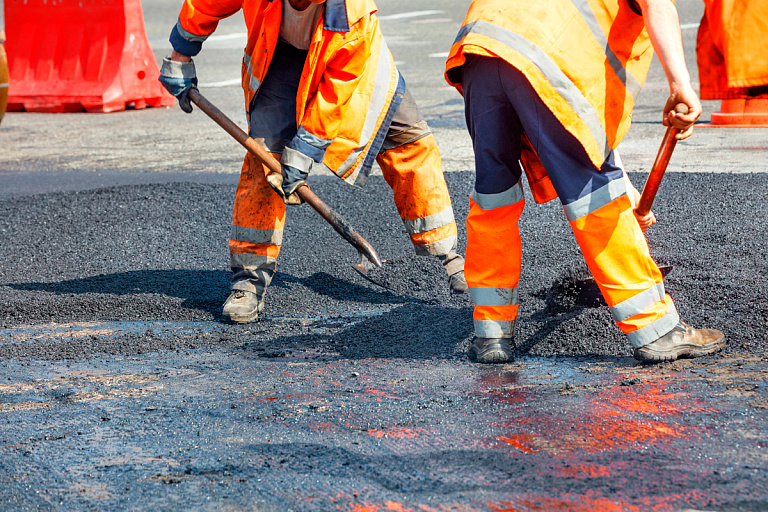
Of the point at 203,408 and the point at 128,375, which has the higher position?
the point at 203,408

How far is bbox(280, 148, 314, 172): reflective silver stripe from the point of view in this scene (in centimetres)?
364

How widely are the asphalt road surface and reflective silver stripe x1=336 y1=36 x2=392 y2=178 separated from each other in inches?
27.3

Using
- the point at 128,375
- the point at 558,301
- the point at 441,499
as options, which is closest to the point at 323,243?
the point at 558,301

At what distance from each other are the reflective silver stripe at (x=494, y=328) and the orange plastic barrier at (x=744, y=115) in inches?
217

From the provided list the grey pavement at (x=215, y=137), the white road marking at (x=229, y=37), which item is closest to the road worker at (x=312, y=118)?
the grey pavement at (x=215, y=137)

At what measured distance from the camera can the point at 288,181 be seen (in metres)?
3.71

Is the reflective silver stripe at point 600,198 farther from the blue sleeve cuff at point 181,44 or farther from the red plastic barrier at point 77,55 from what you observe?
the red plastic barrier at point 77,55

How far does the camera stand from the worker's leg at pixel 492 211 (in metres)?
2.84

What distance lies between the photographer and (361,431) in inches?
93.6

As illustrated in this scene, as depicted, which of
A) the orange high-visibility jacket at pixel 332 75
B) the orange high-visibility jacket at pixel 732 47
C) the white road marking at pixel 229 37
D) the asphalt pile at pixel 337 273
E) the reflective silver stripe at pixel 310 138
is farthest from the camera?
the white road marking at pixel 229 37

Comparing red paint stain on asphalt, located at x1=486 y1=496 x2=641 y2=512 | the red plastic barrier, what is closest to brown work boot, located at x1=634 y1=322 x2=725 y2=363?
red paint stain on asphalt, located at x1=486 y1=496 x2=641 y2=512

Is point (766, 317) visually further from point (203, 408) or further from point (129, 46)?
point (129, 46)

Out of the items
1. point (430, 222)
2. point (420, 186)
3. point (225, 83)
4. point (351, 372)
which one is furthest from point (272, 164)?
point (225, 83)

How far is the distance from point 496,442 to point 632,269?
2.77ft
